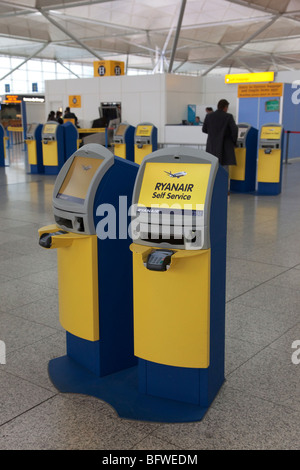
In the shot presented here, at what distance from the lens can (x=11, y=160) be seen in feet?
60.3

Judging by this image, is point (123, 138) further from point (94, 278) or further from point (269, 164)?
point (94, 278)

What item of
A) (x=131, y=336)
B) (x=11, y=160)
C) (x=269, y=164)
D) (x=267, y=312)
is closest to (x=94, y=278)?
(x=131, y=336)

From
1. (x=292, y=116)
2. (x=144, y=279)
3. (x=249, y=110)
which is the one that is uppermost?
(x=249, y=110)

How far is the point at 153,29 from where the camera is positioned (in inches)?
1084

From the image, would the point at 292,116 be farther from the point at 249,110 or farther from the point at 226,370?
the point at 226,370

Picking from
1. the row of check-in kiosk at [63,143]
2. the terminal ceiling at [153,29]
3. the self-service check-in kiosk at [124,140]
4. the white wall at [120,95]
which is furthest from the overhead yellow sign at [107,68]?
the self-service check-in kiosk at [124,140]

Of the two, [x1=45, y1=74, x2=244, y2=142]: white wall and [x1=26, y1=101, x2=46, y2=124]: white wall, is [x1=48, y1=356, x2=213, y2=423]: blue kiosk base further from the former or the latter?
[x1=26, y1=101, x2=46, y2=124]: white wall

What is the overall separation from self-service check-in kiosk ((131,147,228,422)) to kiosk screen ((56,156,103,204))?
378 millimetres

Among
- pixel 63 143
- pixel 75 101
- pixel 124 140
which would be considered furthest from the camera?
pixel 75 101

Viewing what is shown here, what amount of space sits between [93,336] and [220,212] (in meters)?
1.01

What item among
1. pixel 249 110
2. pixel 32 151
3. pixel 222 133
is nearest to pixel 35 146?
pixel 32 151

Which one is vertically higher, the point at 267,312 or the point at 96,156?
the point at 96,156

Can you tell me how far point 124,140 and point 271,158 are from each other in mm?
4836

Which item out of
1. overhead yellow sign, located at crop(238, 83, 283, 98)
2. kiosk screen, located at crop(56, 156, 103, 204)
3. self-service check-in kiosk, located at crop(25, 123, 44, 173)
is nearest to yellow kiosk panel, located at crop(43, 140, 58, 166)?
self-service check-in kiosk, located at crop(25, 123, 44, 173)
